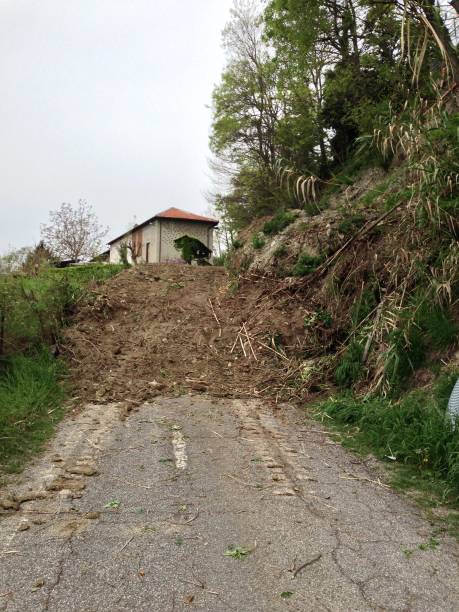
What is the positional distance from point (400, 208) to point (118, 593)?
672 cm

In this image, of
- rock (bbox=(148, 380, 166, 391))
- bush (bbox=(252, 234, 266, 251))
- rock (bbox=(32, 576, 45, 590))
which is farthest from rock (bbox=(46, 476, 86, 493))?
bush (bbox=(252, 234, 266, 251))

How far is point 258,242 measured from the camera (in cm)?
1194

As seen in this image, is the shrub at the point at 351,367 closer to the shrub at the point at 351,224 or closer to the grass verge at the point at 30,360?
the shrub at the point at 351,224

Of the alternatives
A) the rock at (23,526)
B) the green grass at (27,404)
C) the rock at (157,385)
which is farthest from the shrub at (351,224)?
the rock at (23,526)

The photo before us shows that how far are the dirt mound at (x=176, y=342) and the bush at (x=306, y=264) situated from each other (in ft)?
2.61

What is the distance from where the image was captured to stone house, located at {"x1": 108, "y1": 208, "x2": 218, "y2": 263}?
3222cm

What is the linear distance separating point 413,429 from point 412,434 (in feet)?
0.18

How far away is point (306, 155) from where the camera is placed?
51.2 ft

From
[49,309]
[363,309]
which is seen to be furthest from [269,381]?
[49,309]

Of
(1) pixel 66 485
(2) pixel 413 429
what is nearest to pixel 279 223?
(2) pixel 413 429

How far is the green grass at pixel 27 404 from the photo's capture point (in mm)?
4647

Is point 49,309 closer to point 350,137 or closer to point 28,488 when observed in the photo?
point 28,488

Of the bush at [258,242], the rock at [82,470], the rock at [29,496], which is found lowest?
the rock at [82,470]

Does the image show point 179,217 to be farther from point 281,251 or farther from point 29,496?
point 29,496
